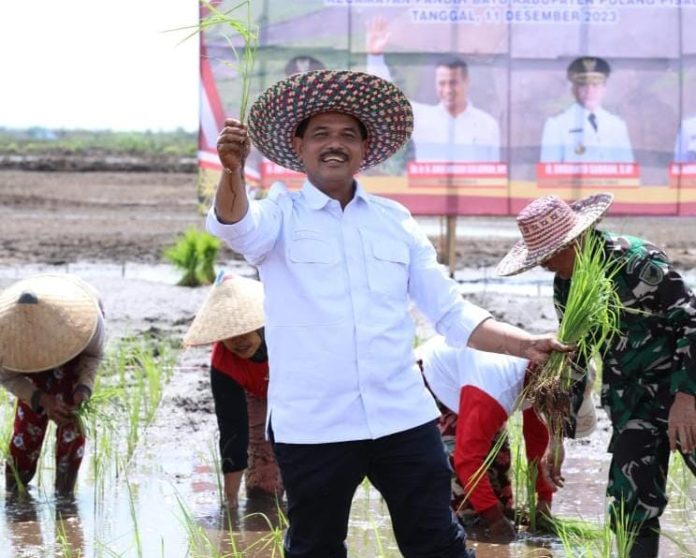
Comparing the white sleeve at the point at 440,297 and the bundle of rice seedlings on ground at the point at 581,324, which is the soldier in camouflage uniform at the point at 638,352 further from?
the white sleeve at the point at 440,297

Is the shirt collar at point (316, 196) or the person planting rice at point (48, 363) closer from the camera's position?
Result: the shirt collar at point (316, 196)

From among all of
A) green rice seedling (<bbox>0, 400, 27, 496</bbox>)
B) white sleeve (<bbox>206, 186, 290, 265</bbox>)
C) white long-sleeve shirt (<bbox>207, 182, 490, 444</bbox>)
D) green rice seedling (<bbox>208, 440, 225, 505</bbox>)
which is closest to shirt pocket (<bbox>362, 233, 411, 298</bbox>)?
white long-sleeve shirt (<bbox>207, 182, 490, 444</bbox>)

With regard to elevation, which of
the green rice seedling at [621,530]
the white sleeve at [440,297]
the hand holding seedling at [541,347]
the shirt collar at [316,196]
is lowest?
the green rice seedling at [621,530]

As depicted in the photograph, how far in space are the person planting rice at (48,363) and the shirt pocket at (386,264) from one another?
2201 mm

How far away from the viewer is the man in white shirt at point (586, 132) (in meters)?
11.7

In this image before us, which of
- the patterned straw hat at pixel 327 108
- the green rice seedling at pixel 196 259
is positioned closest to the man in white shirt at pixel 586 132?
the green rice seedling at pixel 196 259

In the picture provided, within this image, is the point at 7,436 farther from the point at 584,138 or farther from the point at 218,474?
the point at 584,138

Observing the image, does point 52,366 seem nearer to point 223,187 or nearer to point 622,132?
point 223,187

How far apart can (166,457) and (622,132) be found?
A: 256 inches

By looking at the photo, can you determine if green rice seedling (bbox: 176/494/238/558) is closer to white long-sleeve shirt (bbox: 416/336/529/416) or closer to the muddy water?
the muddy water

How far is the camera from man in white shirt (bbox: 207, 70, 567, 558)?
11.9 feet

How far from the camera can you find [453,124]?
11844mm

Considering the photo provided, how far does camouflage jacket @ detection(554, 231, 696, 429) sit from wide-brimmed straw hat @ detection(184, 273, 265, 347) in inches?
52.9

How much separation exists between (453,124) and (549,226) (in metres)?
7.56
